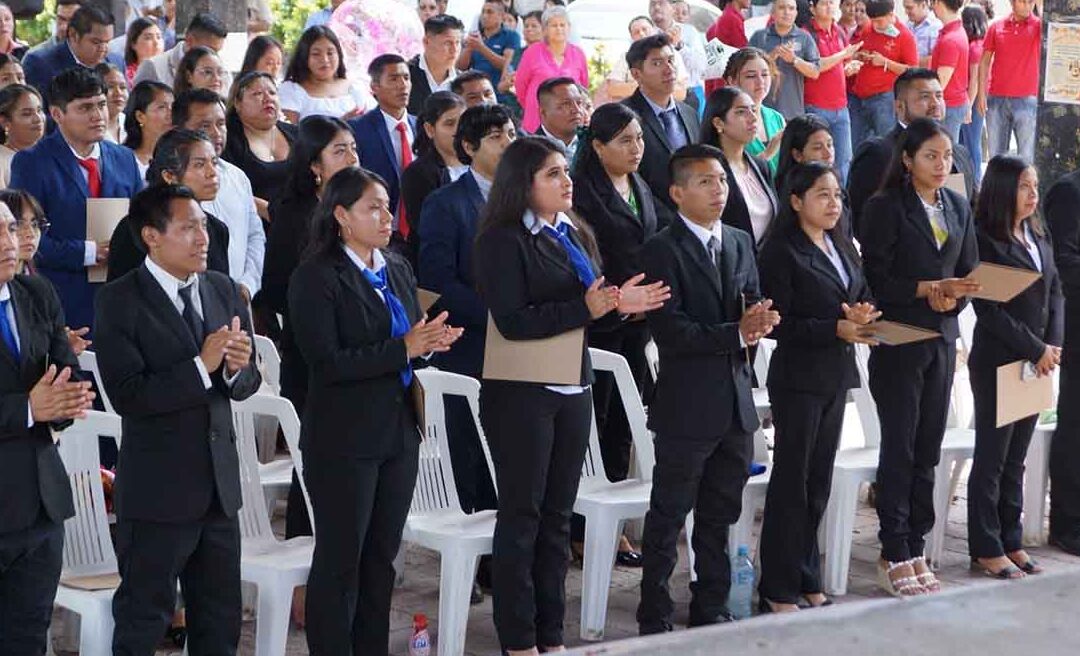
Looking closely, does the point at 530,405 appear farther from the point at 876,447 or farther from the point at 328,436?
the point at 876,447

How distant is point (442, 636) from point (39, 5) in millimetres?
3935

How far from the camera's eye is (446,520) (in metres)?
6.34

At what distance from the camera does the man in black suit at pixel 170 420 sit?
5086 millimetres

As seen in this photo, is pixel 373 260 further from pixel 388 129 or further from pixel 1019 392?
pixel 1019 392

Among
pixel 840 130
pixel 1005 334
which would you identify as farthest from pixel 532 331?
pixel 840 130

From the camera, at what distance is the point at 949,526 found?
8242mm

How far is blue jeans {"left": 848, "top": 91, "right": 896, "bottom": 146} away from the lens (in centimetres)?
1327

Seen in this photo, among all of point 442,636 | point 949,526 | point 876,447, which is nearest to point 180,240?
point 442,636

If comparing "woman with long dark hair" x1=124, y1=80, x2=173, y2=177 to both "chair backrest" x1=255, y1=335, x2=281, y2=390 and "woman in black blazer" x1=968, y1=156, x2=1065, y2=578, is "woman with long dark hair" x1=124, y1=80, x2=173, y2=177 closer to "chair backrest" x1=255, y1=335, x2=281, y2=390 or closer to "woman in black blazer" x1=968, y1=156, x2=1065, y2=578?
"chair backrest" x1=255, y1=335, x2=281, y2=390

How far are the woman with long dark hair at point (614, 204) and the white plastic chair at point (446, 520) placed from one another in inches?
32.5

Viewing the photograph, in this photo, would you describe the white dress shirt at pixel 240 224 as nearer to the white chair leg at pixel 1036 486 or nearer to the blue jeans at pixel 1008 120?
the white chair leg at pixel 1036 486

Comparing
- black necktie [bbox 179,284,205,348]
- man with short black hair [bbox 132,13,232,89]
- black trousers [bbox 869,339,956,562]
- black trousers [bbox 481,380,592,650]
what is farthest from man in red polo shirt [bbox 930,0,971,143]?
black necktie [bbox 179,284,205,348]

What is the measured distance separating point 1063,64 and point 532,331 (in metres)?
3.52

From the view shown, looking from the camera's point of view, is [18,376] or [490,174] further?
[490,174]
